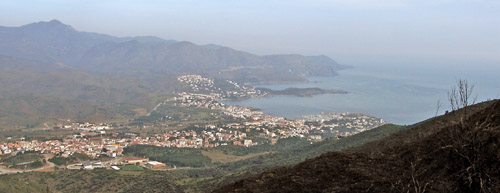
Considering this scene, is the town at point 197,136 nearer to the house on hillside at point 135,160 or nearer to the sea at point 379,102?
the house on hillside at point 135,160

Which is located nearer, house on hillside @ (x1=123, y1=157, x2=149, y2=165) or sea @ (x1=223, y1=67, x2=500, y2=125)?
house on hillside @ (x1=123, y1=157, x2=149, y2=165)

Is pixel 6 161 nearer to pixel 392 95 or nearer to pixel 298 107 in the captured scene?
pixel 298 107

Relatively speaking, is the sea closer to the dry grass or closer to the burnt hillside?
the dry grass

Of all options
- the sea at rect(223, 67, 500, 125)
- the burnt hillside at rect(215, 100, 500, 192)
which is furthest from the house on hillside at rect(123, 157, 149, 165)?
the sea at rect(223, 67, 500, 125)

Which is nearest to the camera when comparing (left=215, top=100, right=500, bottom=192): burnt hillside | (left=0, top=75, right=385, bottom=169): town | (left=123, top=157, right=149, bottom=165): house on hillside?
(left=215, top=100, right=500, bottom=192): burnt hillside

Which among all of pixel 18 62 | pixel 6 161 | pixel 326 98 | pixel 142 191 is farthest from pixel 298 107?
pixel 18 62

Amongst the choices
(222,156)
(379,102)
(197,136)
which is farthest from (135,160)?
(379,102)

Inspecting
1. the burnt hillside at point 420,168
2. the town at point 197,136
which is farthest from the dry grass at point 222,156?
the burnt hillside at point 420,168

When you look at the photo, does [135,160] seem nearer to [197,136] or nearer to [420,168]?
[197,136]
